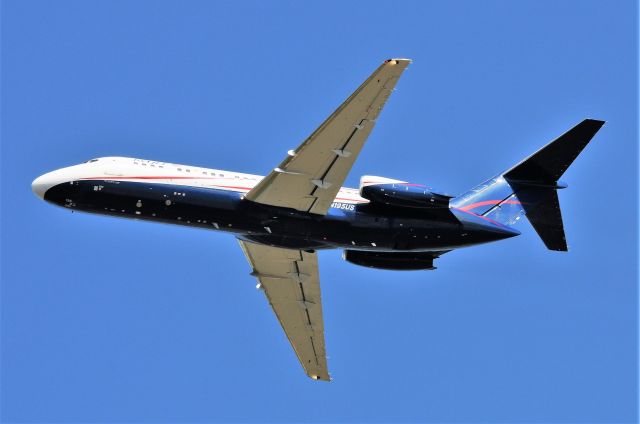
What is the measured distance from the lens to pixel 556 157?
52531 mm

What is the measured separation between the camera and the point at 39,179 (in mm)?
50719

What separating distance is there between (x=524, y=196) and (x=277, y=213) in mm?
11744

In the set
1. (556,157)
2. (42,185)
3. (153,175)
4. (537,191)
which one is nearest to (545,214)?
(537,191)

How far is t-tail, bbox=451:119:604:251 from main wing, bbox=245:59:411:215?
723 centimetres

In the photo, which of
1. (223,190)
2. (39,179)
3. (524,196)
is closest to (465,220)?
(524,196)

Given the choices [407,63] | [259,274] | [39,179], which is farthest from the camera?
[259,274]

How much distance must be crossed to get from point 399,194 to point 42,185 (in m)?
15.5

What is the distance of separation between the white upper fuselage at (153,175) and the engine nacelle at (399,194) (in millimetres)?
1364

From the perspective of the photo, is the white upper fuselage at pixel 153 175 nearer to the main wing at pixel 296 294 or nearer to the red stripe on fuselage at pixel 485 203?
the main wing at pixel 296 294

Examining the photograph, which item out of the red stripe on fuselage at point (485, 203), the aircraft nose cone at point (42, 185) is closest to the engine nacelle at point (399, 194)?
the red stripe on fuselage at point (485, 203)

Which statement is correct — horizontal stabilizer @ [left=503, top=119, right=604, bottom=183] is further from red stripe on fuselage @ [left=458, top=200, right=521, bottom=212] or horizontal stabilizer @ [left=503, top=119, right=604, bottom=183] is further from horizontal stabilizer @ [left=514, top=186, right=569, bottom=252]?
red stripe on fuselage @ [left=458, top=200, right=521, bottom=212]

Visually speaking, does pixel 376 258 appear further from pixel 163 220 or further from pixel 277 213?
pixel 163 220

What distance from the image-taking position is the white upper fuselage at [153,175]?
50.2m

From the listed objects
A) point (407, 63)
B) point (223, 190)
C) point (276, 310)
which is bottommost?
point (276, 310)
